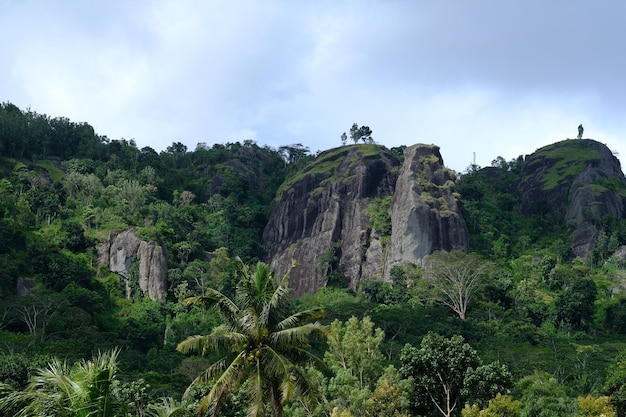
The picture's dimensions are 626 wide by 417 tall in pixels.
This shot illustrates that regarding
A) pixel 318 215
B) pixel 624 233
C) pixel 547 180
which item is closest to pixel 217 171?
pixel 318 215

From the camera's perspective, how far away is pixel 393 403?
28109 mm

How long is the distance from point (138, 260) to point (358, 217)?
Result: 97.8 feet

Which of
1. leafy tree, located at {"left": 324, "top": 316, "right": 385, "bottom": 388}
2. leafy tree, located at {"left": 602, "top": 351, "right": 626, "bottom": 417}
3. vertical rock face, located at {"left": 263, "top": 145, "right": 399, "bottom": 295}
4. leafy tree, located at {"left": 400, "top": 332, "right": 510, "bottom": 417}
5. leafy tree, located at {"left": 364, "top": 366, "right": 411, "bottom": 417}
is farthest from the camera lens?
vertical rock face, located at {"left": 263, "top": 145, "right": 399, "bottom": 295}

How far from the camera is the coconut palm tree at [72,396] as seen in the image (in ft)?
45.7

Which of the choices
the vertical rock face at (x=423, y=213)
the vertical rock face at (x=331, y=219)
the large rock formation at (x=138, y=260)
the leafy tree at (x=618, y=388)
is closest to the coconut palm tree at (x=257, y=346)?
the leafy tree at (x=618, y=388)

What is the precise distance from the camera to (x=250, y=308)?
61.5 feet

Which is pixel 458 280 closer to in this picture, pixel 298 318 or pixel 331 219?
pixel 331 219

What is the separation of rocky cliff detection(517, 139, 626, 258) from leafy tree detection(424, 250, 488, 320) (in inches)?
804

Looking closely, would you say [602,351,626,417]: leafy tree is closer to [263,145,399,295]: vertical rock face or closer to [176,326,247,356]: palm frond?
[176,326,247,356]: palm frond

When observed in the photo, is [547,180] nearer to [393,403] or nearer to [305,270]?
[305,270]

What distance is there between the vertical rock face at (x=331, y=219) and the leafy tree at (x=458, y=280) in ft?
47.8

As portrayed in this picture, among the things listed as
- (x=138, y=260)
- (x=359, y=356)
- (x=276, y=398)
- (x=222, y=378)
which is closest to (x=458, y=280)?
(x=138, y=260)

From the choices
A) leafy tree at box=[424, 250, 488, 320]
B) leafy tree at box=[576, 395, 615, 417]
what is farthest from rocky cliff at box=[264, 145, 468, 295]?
leafy tree at box=[576, 395, 615, 417]

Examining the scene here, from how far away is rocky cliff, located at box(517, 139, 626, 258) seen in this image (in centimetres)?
9106
